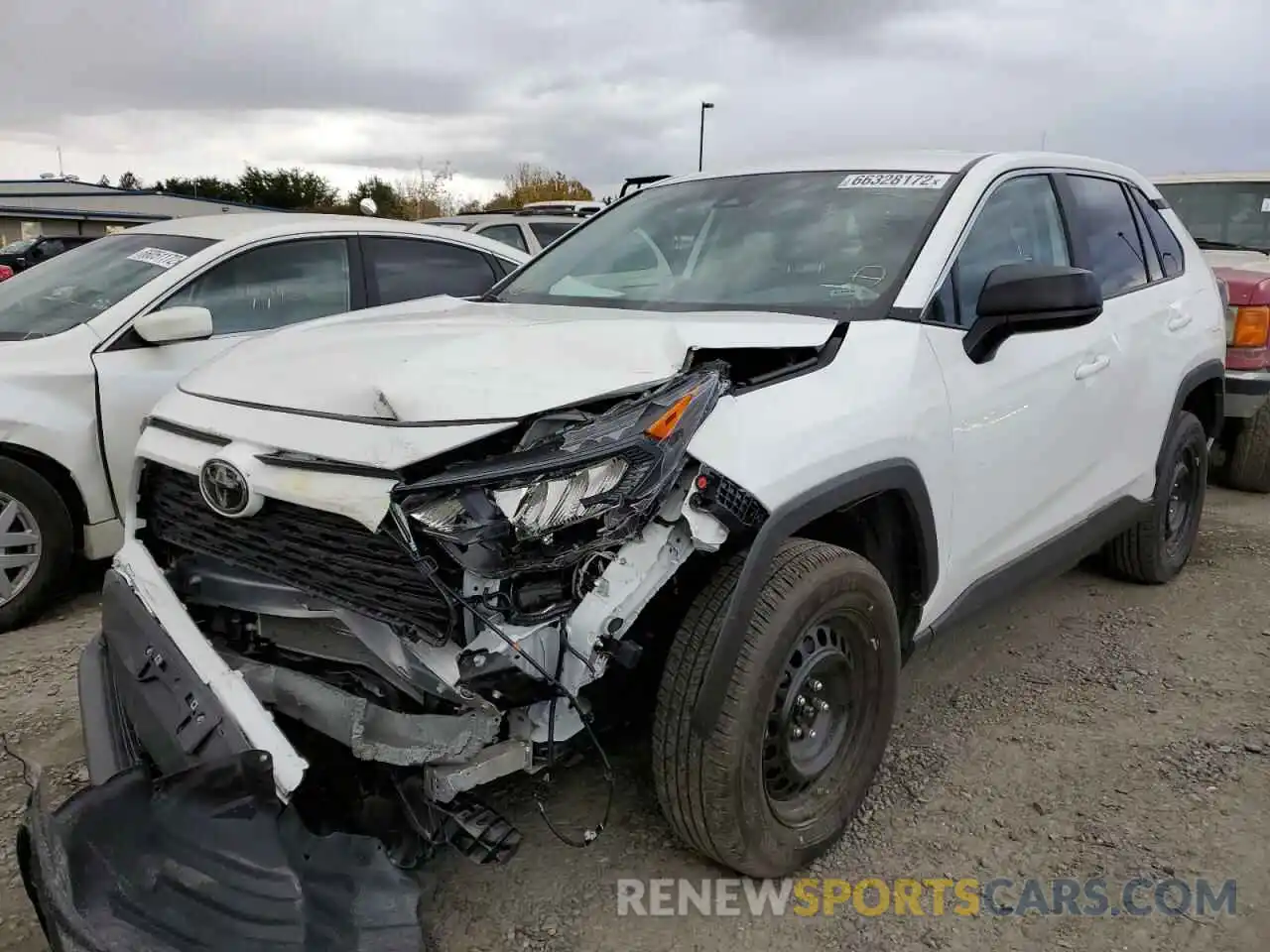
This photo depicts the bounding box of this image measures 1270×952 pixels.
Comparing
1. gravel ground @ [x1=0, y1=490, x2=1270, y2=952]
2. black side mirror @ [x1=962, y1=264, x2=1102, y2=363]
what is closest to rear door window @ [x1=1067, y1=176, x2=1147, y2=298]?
black side mirror @ [x1=962, y1=264, x2=1102, y2=363]

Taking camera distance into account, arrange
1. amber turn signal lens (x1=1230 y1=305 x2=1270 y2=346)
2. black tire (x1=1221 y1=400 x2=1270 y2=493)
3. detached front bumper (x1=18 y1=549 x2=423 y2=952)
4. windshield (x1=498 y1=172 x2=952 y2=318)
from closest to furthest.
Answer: detached front bumper (x1=18 y1=549 x2=423 y2=952)
windshield (x1=498 y1=172 x2=952 y2=318)
amber turn signal lens (x1=1230 y1=305 x2=1270 y2=346)
black tire (x1=1221 y1=400 x2=1270 y2=493)

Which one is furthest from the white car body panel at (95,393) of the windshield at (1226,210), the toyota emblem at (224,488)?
the windshield at (1226,210)

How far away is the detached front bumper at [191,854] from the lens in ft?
5.69

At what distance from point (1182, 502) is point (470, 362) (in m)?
3.78

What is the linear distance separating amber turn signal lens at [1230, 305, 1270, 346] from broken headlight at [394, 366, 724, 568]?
5094 millimetres

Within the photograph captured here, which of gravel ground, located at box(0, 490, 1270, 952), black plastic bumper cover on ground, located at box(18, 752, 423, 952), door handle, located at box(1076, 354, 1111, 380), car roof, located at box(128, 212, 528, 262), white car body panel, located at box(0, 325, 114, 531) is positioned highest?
car roof, located at box(128, 212, 528, 262)

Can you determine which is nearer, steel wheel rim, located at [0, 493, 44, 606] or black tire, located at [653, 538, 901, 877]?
black tire, located at [653, 538, 901, 877]

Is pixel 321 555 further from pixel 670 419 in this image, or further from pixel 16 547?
pixel 16 547

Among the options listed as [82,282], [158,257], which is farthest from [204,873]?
[82,282]

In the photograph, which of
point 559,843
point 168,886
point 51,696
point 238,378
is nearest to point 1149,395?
point 559,843

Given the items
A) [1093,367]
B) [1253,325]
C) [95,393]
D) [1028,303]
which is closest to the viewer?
[1028,303]

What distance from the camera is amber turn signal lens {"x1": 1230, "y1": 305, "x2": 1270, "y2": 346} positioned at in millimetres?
5828

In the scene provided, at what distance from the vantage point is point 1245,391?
19.2 ft

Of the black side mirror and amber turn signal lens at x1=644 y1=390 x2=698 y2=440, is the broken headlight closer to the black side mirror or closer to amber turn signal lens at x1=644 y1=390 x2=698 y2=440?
amber turn signal lens at x1=644 y1=390 x2=698 y2=440
